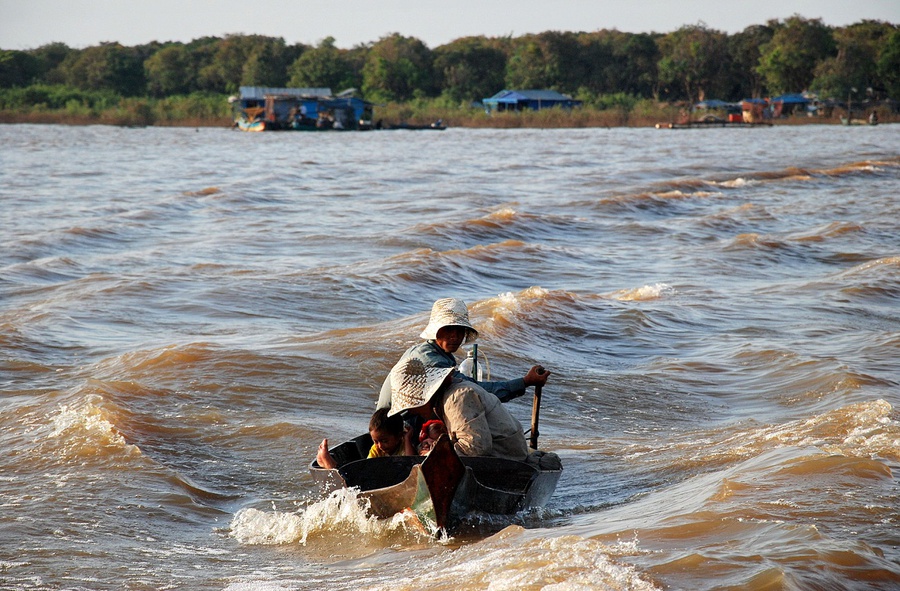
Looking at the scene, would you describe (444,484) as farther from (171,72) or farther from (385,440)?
(171,72)

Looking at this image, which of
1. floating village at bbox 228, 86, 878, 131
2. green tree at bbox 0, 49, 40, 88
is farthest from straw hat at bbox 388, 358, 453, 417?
green tree at bbox 0, 49, 40, 88

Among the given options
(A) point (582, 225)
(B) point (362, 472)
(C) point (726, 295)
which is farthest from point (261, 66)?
(B) point (362, 472)

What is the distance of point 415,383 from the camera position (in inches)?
215

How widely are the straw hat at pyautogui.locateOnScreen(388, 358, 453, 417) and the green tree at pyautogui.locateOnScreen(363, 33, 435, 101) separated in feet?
297

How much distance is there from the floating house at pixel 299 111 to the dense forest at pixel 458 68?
9.45 metres

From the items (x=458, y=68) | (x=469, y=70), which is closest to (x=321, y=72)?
(x=458, y=68)

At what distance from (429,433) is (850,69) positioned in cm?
8314

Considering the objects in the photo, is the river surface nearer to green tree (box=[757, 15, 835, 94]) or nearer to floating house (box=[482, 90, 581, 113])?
floating house (box=[482, 90, 581, 113])

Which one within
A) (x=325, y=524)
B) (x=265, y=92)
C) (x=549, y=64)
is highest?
(x=549, y=64)

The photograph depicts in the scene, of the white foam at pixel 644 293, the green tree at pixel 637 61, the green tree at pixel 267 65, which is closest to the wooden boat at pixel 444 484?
the white foam at pixel 644 293

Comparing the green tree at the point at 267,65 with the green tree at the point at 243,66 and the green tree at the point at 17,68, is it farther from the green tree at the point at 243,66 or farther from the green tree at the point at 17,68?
the green tree at the point at 17,68

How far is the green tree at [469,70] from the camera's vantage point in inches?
3767

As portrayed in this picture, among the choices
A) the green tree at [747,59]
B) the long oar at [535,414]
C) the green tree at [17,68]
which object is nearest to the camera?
the long oar at [535,414]

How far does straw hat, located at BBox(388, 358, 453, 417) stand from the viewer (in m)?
5.41
